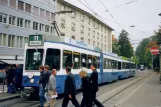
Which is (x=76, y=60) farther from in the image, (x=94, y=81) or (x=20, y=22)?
(x=20, y=22)

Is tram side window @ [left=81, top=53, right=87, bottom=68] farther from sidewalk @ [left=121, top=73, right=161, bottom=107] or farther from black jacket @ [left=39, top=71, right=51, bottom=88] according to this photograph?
black jacket @ [left=39, top=71, right=51, bottom=88]

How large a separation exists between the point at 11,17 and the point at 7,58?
18.5ft

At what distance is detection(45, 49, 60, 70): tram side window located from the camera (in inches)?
566

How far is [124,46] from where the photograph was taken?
95.5 m

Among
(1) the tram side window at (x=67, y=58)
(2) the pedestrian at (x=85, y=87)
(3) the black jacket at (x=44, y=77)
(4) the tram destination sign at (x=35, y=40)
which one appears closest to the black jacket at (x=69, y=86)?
(2) the pedestrian at (x=85, y=87)

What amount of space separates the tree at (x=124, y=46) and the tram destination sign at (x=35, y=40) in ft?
259

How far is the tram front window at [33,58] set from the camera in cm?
1438

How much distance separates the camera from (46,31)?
148 feet

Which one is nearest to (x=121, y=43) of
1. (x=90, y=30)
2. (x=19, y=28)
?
(x=90, y=30)

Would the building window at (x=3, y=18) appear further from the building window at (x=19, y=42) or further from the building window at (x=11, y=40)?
the building window at (x=19, y=42)

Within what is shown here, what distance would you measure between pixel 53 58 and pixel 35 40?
139 centimetres

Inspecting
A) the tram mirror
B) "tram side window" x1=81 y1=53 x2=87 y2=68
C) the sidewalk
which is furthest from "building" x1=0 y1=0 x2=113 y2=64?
the sidewalk

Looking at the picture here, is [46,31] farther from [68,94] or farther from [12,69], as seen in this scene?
[68,94]

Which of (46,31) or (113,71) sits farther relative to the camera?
(46,31)
